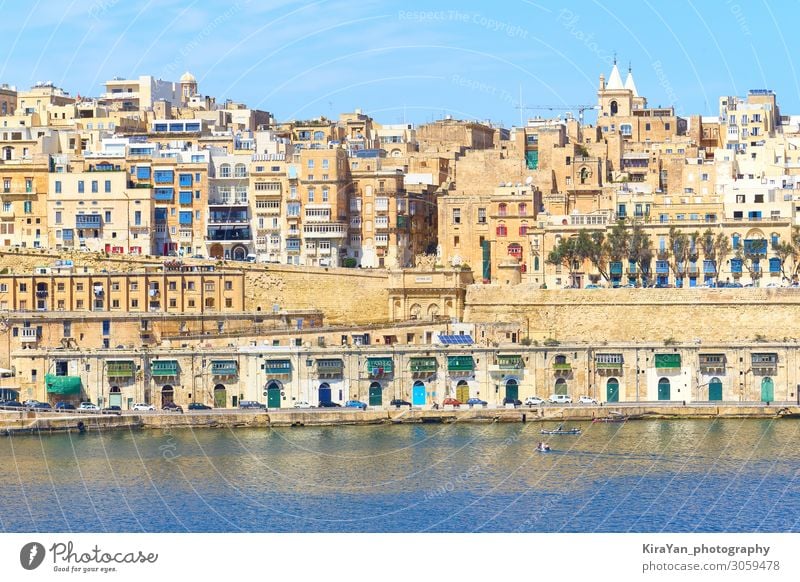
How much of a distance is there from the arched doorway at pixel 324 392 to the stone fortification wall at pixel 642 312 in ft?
31.2

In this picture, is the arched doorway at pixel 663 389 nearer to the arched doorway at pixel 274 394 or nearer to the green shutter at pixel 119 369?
the arched doorway at pixel 274 394

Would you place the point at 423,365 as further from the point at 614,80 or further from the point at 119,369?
the point at 614,80

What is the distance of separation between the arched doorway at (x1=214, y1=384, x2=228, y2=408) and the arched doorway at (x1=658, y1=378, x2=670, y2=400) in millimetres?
13830

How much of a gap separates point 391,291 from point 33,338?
12990 mm

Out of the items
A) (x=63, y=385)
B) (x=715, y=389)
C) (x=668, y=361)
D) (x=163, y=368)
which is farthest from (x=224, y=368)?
(x=715, y=389)

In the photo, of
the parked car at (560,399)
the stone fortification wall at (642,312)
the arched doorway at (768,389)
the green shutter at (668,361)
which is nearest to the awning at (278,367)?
the parked car at (560,399)

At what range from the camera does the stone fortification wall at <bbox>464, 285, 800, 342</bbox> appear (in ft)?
236

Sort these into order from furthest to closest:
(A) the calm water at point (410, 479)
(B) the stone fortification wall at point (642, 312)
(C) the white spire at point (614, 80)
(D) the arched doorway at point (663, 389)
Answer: (C) the white spire at point (614, 80) < (B) the stone fortification wall at point (642, 312) < (D) the arched doorway at point (663, 389) < (A) the calm water at point (410, 479)

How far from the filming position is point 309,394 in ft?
217

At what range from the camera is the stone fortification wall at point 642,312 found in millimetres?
71812

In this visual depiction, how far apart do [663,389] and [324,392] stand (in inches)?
425

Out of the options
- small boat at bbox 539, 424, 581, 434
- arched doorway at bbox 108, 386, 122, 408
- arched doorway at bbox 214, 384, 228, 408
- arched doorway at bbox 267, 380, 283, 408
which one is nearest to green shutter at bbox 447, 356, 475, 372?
small boat at bbox 539, 424, 581, 434

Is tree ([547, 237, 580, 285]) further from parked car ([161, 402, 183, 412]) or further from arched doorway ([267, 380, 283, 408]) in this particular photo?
parked car ([161, 402, 183, 412])

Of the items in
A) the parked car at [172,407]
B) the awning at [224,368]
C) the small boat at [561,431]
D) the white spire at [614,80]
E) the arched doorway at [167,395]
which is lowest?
the small boat at [561,431]
